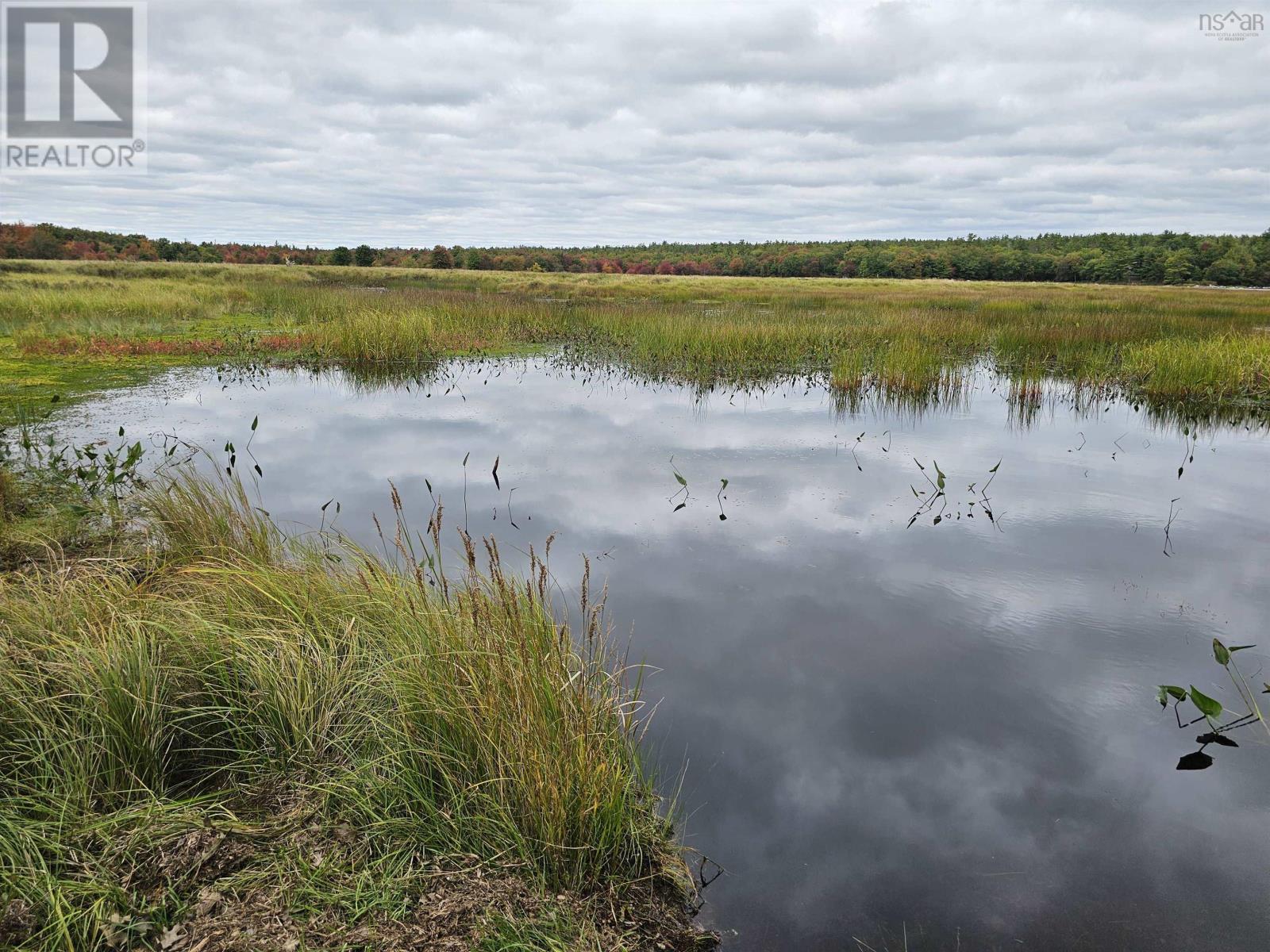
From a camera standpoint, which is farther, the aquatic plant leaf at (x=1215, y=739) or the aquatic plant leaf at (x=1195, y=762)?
the aquatic plant leaf at (x=1215, y=739)

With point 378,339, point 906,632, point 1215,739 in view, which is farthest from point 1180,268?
point 1215,739

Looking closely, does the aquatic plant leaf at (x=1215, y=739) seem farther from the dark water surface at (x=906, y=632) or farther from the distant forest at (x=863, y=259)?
the distant forest at (x=863, y=259)

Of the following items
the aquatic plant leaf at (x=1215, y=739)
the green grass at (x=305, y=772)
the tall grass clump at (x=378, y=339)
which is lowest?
the aquatic plant leaf at (x=1215, y=739)

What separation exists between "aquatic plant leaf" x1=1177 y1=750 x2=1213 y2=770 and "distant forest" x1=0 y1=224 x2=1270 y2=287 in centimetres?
6544

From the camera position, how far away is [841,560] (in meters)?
6.21

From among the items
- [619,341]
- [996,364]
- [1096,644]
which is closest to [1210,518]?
[1096,644]

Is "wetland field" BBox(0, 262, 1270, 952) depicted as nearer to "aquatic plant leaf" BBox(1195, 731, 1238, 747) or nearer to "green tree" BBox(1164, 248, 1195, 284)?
"aquatic plant leaf" BBox(1195, 731, 1238, 747)

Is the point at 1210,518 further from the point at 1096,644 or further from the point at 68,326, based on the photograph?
the point at 68,326

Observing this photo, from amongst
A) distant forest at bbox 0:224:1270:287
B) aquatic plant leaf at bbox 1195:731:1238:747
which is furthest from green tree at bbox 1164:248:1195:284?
aquatic plant leaf at bbox 1195:731:1238:747

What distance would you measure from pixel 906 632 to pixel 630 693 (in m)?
2.42

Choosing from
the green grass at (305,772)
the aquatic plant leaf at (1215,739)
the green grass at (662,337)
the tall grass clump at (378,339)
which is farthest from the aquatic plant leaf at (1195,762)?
the tall grass clump at (378,339)

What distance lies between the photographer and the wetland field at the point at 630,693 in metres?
2.61

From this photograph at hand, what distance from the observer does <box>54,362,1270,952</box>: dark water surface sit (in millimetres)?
2984

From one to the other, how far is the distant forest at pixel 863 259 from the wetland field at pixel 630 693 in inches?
2398
